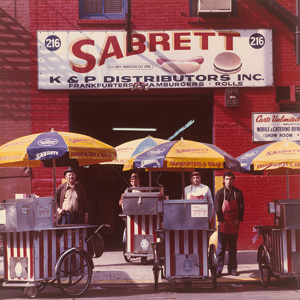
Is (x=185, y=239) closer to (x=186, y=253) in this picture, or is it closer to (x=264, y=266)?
(x=186, y=253)

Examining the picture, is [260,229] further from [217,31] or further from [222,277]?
[217,31]

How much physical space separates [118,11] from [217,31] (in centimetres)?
249

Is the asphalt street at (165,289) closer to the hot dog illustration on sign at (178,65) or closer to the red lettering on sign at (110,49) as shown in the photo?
the hot dog illustration on sign at (178,65)

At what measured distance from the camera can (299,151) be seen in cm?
1057

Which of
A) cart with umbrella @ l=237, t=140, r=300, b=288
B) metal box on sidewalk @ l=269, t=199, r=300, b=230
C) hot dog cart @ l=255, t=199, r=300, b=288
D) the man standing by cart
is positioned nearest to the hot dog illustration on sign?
the man standing by cart

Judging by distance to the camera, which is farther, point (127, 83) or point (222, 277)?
point (127, 83)

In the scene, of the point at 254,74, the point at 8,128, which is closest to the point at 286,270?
the point at 254,74

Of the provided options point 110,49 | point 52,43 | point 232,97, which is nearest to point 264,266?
point 232,97

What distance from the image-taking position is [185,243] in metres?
10.0

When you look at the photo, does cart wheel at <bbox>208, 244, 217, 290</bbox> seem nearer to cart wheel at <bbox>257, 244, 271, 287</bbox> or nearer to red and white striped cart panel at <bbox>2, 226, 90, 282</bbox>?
cart wheel at <bbox>257, 244, 271, 287</bbox>

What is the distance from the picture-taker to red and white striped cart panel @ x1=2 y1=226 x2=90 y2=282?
9.51 m

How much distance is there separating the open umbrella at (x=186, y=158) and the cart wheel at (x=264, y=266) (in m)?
1.46

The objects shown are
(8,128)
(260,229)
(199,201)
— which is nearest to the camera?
(199,201)

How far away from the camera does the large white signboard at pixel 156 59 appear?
14875mm
